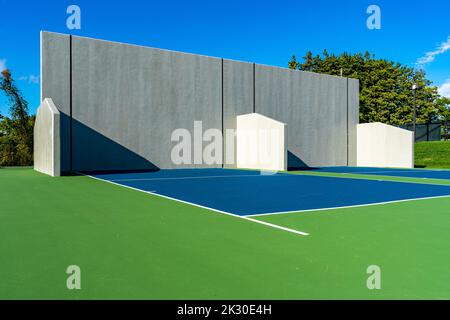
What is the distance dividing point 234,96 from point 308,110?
270 inches

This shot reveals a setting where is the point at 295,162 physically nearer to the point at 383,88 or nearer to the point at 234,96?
the point at 234,96

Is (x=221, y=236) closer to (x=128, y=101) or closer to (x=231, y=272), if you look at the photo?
(x=231, y=272)

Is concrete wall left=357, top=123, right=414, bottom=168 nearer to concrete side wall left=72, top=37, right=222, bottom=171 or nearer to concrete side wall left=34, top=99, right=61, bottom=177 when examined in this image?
concrete side wall left=72, top=37, right=222, bottom=171

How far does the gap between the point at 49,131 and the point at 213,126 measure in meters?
10.8

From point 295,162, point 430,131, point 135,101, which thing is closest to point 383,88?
point 430,131

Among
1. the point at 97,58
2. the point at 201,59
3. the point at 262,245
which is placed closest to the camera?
the point at 262,245

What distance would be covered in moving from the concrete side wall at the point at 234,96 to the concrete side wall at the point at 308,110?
0.90 metres

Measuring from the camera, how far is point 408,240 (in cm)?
461

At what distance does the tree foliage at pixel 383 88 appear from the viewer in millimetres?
45469

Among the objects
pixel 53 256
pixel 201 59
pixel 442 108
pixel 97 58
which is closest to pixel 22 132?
pixel 97 58

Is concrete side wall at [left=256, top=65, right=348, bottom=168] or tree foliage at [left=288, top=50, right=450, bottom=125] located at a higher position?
tree foliage at [left=288, top=50, right=450, bottom=125]

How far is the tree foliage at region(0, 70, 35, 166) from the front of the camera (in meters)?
32.2

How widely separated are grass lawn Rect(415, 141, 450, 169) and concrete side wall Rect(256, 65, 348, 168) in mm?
5849

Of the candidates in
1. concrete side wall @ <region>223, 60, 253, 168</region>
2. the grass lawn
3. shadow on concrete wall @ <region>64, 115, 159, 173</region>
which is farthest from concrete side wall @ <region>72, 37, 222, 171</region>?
the grass lawn
